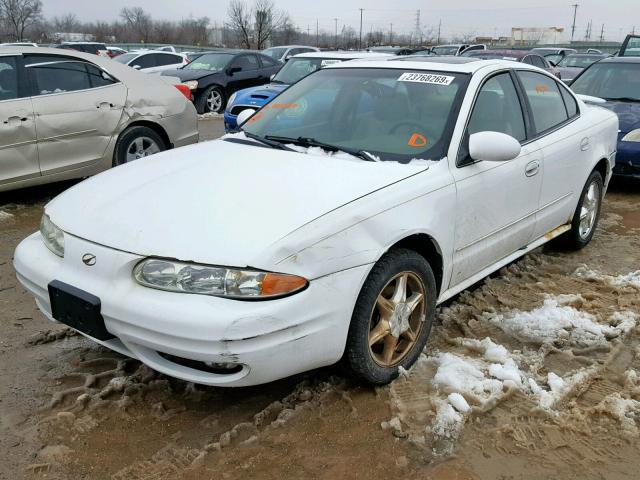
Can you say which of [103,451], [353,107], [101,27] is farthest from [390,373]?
[101,27]

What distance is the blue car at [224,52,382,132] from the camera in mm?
9523

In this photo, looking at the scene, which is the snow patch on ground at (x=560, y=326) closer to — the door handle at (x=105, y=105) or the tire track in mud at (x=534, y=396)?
the tire track in mud at (x=534, y=396)

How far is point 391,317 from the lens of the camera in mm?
2891

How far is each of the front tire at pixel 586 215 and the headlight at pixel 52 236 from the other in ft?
12.2

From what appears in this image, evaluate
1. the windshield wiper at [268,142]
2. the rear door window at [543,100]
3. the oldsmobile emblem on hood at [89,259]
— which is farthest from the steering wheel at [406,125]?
the oldsmobile emblem on hood at [89,259]

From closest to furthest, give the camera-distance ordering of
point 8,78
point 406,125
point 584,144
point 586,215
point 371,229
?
point 371,229, point 406,125, point 584,144, point 586,215, point 8,78

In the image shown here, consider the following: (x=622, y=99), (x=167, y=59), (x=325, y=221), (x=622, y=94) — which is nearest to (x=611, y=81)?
(x=622, y=94)

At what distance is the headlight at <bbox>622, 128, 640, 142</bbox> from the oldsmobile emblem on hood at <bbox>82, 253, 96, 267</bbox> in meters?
6.08

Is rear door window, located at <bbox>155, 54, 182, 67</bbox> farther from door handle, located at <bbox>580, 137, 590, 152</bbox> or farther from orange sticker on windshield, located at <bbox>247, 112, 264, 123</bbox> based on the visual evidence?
door handle, located at <bbox>580, 137, 590, 152</bbox>

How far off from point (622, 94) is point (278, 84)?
5285 millimetres

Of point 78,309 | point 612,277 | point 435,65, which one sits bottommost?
point 612,277

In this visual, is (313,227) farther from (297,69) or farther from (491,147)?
(297,69)

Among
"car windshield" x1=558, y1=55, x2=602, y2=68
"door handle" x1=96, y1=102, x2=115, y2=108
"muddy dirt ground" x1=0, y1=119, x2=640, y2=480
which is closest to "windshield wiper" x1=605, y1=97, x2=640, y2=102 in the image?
"muddy dirt ground" x1=0, y1=119, x2=640, y2=480

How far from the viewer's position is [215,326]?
2.30 metres
